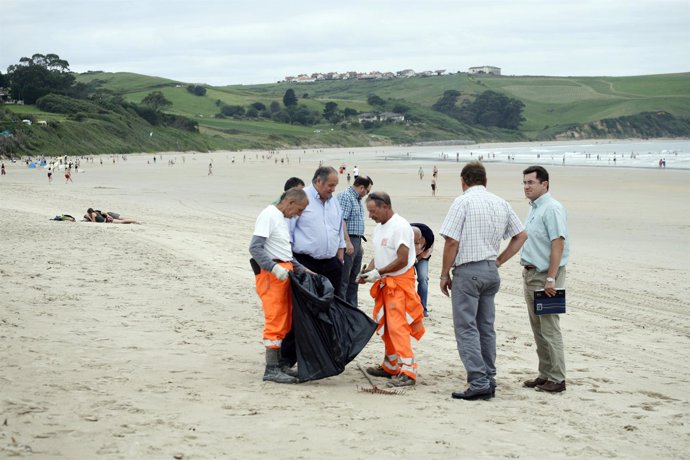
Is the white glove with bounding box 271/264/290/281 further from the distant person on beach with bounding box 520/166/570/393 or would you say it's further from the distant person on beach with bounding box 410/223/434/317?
the distant person on beach with bounding box 410/223/434/317

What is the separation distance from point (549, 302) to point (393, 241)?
4.38 ft

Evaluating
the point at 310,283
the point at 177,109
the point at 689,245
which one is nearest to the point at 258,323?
the point at 310,283

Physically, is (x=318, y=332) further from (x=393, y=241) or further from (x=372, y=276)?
(x=393, y=241)

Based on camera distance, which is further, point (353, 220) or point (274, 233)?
point (353, 220)

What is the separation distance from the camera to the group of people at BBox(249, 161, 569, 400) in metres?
6.30

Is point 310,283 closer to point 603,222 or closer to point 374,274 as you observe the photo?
point 374,274

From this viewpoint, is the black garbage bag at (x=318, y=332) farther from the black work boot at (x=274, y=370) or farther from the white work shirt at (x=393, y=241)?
the white work shirt at (x=393, y=241)

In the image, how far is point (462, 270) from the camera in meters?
6.34

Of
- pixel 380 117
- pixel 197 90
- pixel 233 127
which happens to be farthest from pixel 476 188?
pixel 380 117

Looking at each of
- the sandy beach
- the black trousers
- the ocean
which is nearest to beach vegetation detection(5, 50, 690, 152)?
the ocean

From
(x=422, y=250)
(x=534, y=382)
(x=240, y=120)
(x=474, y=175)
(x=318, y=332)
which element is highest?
(x=240, y=120)

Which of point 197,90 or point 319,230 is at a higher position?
point 197,90

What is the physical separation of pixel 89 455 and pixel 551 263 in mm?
3702

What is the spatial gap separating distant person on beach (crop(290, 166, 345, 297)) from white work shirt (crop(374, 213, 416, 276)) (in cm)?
61
